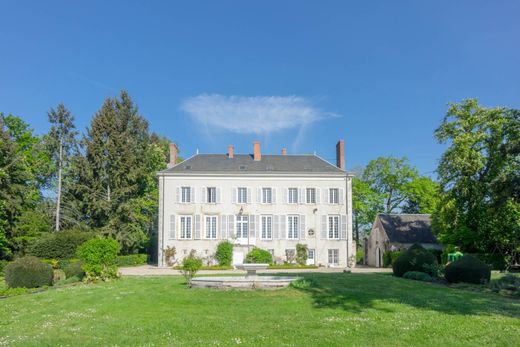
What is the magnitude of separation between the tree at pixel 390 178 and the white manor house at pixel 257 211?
12357 mm

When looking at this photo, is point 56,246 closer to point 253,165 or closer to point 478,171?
point 253,165

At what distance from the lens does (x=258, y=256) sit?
33.7 m

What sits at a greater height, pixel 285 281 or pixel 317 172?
pixel 317 172

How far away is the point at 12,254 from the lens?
30906mm

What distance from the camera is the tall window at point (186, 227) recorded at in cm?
3578

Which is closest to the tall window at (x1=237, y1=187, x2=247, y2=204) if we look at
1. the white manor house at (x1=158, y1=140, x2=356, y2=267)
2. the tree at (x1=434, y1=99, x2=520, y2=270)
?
the white manor house at (x1=158, y1=140, x2=356, y2=267)

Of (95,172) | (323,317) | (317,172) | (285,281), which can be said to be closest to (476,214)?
(317,172)

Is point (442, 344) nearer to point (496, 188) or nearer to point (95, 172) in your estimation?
point (496, 188)

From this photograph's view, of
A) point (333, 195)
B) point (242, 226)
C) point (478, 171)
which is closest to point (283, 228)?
point (242, 226)

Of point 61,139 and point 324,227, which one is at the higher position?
point 61,139

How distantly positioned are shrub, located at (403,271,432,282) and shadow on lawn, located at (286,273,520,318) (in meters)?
3.27

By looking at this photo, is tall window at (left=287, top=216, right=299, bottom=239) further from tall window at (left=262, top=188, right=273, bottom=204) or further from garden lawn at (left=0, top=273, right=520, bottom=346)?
garden lawn at (left=0, top=273, right=520, bottom=346)

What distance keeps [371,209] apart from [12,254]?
32297 millimetres

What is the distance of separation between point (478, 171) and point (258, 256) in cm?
1589
